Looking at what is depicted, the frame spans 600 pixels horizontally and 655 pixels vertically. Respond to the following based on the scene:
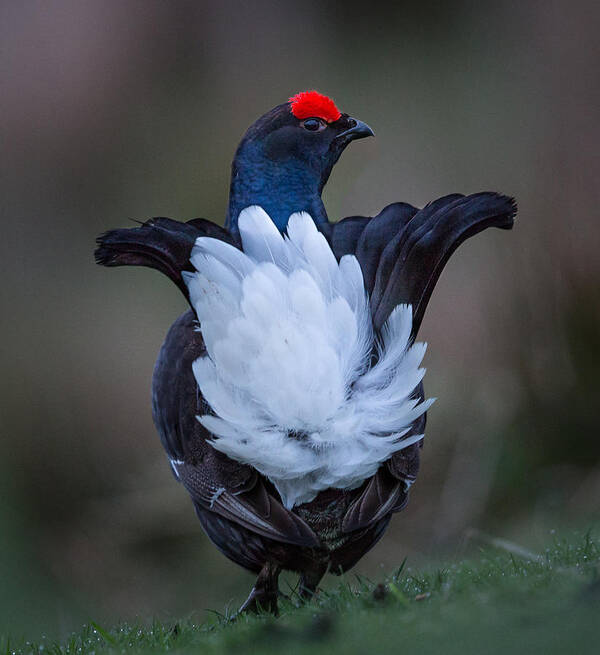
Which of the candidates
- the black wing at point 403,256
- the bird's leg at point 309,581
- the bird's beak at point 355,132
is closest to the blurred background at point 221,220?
the bird's leg at point 309,581

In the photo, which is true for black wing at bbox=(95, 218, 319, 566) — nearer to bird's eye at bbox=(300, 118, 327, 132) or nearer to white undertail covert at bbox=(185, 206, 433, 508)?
white undertail covert at bbox=(185, 206, 433, 508)

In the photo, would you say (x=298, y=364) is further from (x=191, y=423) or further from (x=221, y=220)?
(x=221, y=220)

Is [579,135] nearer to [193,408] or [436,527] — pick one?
[436,527]

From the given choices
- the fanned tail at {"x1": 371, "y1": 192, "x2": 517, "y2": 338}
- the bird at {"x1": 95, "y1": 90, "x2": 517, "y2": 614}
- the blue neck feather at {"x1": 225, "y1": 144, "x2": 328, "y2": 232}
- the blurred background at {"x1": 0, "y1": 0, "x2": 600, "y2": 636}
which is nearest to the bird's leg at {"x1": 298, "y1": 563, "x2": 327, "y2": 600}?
the bird at {"x1": 95, "y1": 90, "x2": 517, "y2": 614}

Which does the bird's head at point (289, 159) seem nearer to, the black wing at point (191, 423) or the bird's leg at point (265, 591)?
the black wing at point (191, 423)

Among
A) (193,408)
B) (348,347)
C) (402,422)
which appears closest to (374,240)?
(348,347)

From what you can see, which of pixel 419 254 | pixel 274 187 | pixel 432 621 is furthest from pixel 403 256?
pixel 432 621
